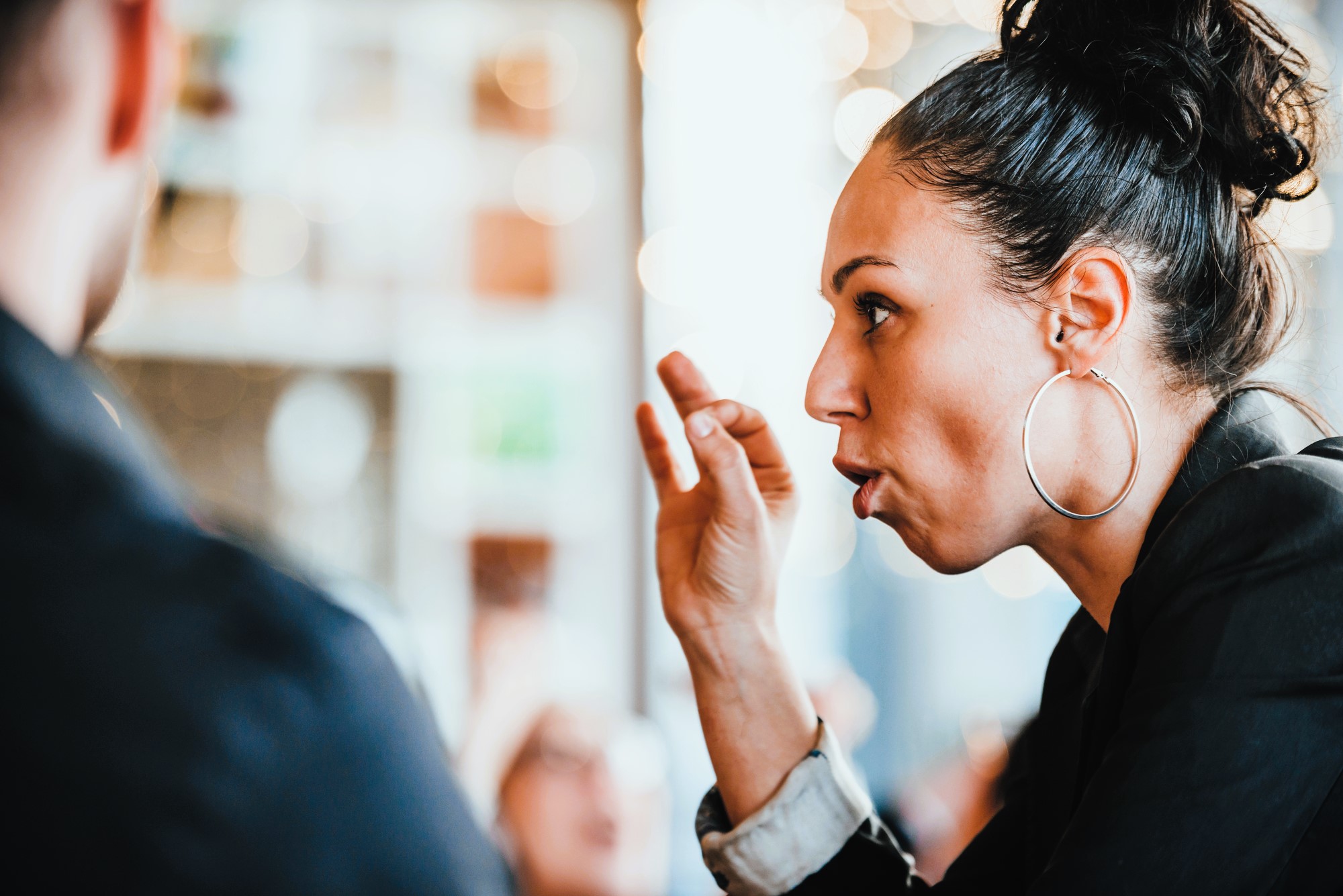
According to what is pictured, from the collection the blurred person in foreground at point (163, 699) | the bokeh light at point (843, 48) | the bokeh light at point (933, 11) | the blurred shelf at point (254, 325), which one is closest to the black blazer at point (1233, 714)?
the blurred person in foreground at point (163, 699)

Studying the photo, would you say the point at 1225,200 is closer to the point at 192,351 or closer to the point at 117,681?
the point at 117,681

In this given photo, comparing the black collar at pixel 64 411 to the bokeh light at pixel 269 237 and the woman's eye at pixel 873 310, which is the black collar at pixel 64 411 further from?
the bokeh light at pixel 269 237

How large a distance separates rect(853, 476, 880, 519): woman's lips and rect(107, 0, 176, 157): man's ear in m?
0.58

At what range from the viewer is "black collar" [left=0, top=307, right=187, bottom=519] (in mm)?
379

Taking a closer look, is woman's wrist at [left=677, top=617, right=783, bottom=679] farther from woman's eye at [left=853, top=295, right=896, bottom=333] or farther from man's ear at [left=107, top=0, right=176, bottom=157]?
man's ear at [left=107, top=0, right=176, bottom=157]

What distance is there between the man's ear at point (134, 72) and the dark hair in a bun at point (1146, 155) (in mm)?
554

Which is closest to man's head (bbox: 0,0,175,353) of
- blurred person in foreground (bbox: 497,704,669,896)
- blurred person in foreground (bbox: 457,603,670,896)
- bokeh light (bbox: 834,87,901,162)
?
blurred person in foreground (bbox: 457,603,670,896)

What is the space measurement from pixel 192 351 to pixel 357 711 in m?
2.40

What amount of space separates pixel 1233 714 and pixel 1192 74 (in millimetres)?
481

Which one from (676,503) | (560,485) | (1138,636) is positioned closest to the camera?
(1138,636)

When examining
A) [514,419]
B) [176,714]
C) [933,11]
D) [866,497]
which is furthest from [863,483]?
[933,11]

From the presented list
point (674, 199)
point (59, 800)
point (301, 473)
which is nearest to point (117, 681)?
point (59, 800)

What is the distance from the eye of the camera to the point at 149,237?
248 centimetres

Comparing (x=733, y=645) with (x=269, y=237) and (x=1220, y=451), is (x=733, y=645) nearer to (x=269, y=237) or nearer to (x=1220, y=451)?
(x=1220, y=451)
